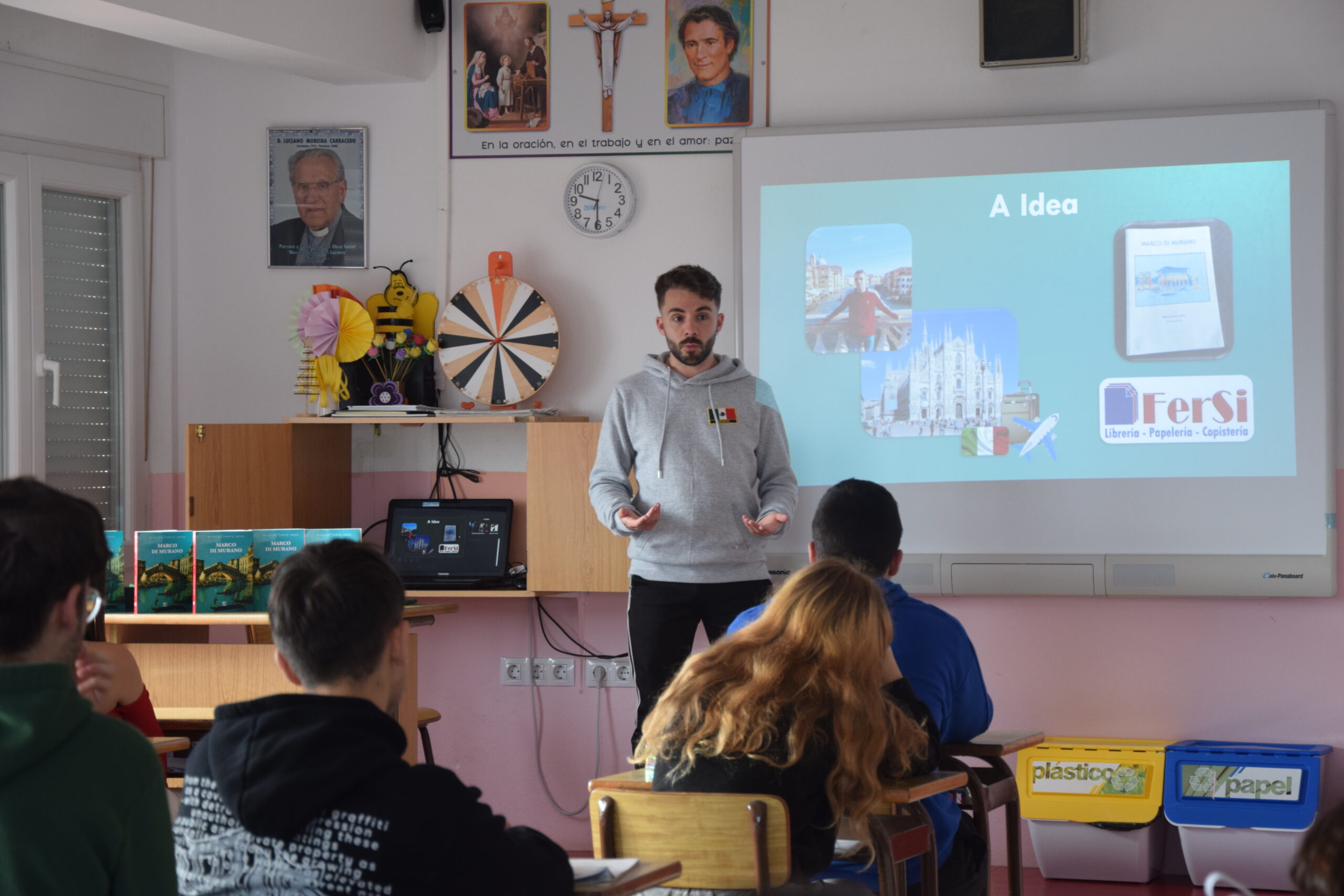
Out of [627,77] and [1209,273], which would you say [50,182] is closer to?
[627,77]

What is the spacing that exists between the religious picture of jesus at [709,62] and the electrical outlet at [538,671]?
1.87 metres

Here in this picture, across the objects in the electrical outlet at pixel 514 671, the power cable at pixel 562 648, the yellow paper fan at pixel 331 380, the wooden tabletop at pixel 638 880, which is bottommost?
the electrical outlet at pixel 514 671

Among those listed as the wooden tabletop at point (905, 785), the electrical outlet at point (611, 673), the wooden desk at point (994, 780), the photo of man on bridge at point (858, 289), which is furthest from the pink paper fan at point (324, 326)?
the wooden desk at point (994, 780)

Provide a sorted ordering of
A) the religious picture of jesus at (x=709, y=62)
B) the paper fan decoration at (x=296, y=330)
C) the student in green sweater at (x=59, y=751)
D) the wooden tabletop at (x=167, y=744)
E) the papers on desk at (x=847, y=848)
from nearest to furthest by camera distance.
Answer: the student in green sweater at (x=59, y=751)
the papers on desk at (x=847, y=848)
the wooden tabletop at (x=167, y=744)
the religious picture of jesus at (x=709, y=62)
the paper fan decoration at (x=296, y=330)

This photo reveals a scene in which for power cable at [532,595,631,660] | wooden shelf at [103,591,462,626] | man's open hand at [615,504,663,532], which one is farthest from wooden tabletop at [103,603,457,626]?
power cable at [532,595,631,660]

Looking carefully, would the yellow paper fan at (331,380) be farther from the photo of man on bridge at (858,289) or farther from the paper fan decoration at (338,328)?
the photo of man on bridge at (858,289)

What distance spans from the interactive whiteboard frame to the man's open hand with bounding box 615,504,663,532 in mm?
719

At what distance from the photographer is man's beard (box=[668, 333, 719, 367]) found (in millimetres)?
3686

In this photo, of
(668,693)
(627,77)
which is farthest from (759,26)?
(668,693)

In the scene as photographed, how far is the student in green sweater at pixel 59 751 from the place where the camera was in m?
1.18

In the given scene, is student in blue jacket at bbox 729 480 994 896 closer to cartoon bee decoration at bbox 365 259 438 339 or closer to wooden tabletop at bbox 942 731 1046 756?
wooden tabletop at bbox 942 731 1046 756

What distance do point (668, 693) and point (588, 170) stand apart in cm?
268

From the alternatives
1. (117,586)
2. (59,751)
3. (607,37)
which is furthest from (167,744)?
(607,37)

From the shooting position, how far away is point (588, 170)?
433 cm
